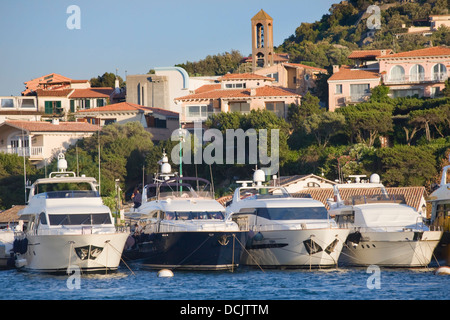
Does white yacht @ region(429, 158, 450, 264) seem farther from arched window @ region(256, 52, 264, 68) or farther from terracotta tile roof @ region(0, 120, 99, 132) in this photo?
arched window @ region(256, 52, 264, 68)

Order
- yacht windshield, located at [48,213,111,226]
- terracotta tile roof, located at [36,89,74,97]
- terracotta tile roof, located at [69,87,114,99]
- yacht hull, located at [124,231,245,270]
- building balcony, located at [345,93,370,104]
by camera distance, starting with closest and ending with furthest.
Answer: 1. yacht hull, located at [124,231,245,270]
2. yacht windshield, located at [48,213,111,226]
3. building balcony, located at [345,93,370,104]
4. terracotta tile roof, located at [36,89,74,97]
5. terracotta tile roof, located at [69,87,114,99]

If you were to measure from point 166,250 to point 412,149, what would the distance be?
27.3 metres

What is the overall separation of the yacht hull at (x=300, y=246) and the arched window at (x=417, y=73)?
134ft

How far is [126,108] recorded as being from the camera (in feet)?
254

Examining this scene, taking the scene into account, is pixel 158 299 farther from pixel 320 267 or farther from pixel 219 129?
pixel 219 129

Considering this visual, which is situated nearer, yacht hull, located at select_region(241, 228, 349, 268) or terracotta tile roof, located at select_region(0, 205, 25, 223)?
yacht hull, located at select_region(241, 228, 349, 268)

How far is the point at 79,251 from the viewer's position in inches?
1249

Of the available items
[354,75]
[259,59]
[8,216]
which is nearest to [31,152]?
A: [8,216]

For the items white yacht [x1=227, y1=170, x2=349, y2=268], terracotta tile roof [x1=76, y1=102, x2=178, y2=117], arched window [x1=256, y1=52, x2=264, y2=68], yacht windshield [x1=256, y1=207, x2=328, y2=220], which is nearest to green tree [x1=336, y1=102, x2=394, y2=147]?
terracotta tile roof [x1=76, y1=102, x2=178, y2=117]

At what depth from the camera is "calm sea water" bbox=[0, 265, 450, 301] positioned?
88.7ft

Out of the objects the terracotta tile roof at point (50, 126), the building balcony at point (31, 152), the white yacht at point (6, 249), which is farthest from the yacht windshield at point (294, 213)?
the terracotta tile roof at point (50, 126)

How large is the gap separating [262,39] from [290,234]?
64.0 meters

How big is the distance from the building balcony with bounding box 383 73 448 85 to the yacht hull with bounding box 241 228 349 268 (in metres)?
40.4

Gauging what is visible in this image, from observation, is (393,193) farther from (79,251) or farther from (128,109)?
(128,109)
